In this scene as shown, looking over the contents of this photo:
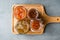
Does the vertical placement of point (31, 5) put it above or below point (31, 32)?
above

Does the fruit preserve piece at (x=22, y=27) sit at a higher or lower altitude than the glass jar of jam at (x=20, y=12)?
lower

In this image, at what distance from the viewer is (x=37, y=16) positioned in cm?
114

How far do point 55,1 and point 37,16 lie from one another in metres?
0.15

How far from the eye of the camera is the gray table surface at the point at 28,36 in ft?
3.86

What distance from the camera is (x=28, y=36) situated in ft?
3.88

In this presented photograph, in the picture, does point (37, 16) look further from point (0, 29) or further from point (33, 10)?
point (0, 29)

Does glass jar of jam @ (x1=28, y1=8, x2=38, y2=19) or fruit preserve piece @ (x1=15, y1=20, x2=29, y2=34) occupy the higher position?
glass jar of jam @ (x1=28, y1=8, x2=38, y2=19)

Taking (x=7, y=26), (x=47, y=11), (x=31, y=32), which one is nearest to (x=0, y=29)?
(x=7, y=26)

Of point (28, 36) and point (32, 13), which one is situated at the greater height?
point (32, 13)

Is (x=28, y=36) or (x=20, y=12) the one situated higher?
(x=20, y=12)

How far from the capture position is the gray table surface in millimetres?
1177

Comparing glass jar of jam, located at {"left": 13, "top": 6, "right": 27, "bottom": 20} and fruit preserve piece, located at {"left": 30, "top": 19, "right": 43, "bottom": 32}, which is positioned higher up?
glass jar of jam, located at {"left": 13, "top": 6, "right": 27, "bottom": 20}

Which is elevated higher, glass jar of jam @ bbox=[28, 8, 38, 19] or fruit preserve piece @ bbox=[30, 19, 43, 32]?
glass jar of jam @ bbox=[28, 8, 38, 19]

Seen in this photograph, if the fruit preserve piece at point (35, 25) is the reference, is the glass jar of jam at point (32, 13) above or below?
above
